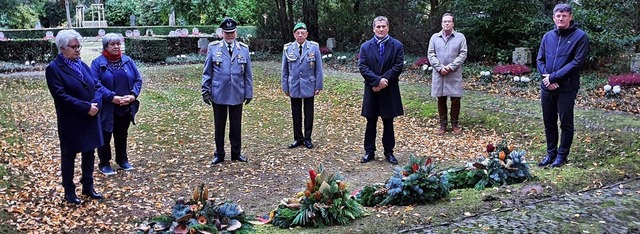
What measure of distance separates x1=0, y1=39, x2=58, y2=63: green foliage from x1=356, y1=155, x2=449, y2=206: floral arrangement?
18601mm

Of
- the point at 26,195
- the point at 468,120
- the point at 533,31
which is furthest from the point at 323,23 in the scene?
the point at 26,195

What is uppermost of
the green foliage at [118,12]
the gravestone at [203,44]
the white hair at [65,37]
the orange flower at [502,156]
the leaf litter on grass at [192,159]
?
the green foliage at [118,12]

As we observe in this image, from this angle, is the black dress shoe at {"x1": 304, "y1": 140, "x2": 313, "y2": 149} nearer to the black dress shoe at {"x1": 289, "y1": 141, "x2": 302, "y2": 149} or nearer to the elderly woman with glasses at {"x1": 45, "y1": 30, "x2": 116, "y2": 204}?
the black dress shoe at {"x1": 289, "y1": 141, "x2": 302, "y2": 149}

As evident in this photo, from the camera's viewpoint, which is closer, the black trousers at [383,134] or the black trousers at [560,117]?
the black trousers at [560,117]

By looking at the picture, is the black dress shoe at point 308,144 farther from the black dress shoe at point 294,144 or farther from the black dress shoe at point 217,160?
the black dress shoe at point 217,160

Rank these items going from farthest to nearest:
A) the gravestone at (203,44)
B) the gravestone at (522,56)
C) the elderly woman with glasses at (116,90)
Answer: the gravestone at (203,44) → the gravestone at (522,56) → the elderly woman with glasses at (116,90)

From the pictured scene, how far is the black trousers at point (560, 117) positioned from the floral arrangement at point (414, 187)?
5.99 feet

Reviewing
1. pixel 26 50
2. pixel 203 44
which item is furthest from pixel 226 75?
pixel 26 50

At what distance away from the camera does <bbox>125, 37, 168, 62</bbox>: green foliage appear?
20.1m

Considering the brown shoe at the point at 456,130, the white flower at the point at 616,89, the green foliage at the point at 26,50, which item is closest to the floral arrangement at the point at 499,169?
the brown shoe at the point at 456,130

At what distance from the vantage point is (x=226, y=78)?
6.66m

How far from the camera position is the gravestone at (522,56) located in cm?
1248

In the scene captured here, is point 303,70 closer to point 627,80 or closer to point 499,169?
point 499,169

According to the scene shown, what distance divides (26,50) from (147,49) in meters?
4.36
